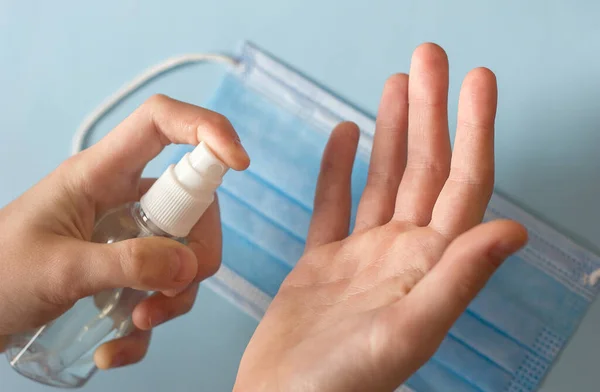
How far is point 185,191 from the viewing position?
39 cm

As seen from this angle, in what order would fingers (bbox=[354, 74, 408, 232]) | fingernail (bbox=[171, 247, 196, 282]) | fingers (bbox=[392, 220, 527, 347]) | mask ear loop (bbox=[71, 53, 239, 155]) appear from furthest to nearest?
1. mask ear loop (bbox=[71, 53, 239, 155])
2. fingers (bbox=[354, 74, 408, 232])
3. fingernail (bbox=[171, 247, 196, 282])
4. fingers (bbox=[392, 220, 527, 347])

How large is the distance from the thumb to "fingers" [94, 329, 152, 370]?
14 centimetres

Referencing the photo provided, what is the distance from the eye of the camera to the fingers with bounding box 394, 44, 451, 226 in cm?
45

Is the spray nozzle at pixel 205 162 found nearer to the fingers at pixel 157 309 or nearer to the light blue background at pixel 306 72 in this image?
the fingers at pixel 157 309

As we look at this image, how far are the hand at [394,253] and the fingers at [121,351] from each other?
166 millimetres

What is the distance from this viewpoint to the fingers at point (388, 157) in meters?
0.52

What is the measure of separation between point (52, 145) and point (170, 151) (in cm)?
16

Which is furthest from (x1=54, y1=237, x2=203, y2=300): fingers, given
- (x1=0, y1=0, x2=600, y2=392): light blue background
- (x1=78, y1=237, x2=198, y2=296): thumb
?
(x1=0, y1=0, x2=600, y2=392): light blue background

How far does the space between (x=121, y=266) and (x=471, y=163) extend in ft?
0.86

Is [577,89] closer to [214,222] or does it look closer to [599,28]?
[599,28]

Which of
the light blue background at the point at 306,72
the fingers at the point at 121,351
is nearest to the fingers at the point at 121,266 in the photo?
the fingers at the point at 121,351

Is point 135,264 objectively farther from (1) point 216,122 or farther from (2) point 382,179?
(2) point 382,179

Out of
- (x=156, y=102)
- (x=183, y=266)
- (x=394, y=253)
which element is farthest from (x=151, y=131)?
(x=394, y=253)

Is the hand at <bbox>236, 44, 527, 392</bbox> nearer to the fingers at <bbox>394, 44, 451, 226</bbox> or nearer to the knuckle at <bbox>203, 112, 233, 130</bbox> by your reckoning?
the fingers at <bbox>394, 44, 451, 226</bbox>
